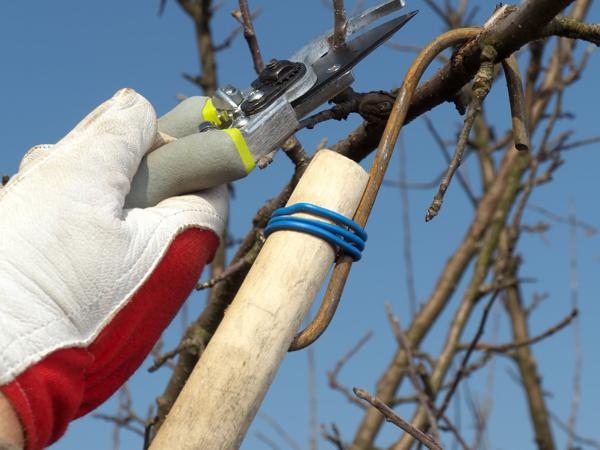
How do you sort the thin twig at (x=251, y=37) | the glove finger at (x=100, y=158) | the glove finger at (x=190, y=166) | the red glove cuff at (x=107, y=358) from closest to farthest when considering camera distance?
the red glove cuff at (x=107, y=358)
the glove finger at (x=100, y=158)
the glove finger at (x=190, y=166)
the thin twig at (x=251, y=37)

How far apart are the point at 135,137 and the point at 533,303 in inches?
122

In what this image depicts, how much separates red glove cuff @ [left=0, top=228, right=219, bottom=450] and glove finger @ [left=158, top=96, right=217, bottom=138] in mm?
212

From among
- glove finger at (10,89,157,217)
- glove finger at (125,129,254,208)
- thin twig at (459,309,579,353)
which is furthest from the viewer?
thin twig at (459,309,579,353)

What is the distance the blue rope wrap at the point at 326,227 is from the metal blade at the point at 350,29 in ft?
1.11

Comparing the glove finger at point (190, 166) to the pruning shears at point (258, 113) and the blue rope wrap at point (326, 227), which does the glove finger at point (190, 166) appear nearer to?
the pruning shears at point (258, 113)

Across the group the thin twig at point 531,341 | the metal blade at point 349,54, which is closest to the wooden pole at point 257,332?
the metal blade at point 349,54

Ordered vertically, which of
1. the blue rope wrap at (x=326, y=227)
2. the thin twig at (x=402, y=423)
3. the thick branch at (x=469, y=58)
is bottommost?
the thin twig at (x=402, y=423)

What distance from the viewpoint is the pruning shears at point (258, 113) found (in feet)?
4.18

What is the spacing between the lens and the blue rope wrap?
46.8 inches

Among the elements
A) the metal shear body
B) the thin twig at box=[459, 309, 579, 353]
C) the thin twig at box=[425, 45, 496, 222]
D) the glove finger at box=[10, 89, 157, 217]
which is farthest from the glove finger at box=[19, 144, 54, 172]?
the thin twig at box=[459, 309, 579, 353]

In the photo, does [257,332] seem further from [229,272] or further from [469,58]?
[229,272]

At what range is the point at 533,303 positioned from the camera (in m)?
4.05

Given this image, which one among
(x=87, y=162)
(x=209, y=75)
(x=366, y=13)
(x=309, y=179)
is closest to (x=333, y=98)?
(x=366, y=13)

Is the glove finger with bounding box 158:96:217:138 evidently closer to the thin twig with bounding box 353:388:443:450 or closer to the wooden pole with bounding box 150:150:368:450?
the wooden pole with bounding box 150:150:368:450
